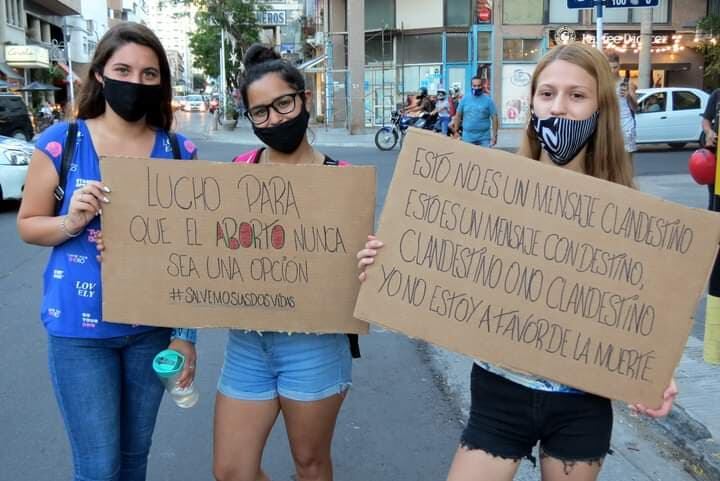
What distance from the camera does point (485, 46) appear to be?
29.8 metres

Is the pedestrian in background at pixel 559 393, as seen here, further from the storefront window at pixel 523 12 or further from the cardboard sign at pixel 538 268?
the storefront window at pixel 523 12

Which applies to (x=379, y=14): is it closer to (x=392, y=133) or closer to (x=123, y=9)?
(x=392, y=133)

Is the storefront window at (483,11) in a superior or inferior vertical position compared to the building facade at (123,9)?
inferior

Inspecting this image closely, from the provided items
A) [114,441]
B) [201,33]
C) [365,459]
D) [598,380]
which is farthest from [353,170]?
[201,33]

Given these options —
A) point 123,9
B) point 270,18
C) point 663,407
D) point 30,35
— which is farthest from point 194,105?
point 663,407

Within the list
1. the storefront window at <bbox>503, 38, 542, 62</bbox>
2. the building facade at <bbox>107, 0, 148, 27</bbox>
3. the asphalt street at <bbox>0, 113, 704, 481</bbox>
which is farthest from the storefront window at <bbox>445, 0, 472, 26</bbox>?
the building facade at <bbox>107, 0, 148, 27</bbox>

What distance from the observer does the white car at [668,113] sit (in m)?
19.7

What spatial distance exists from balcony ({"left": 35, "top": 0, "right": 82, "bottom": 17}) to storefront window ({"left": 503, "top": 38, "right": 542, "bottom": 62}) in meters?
34.6

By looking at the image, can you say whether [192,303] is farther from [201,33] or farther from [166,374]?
[201,33]

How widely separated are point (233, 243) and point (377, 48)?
96.6 ft

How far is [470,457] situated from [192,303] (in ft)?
3.53

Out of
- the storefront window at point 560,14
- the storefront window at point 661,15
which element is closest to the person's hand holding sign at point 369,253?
the storefront window at point 560,14

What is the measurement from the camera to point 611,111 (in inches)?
92.5

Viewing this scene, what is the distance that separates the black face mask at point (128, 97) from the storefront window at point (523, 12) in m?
29.0
